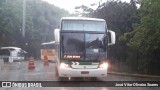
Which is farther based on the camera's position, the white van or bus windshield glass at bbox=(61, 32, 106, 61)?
the white van

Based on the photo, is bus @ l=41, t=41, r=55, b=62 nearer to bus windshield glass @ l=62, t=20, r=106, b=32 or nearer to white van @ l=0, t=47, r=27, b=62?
white van @ l=0, t=47, r=27, b=62

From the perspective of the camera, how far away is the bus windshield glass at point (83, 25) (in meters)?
19.2

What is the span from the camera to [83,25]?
19.4 m

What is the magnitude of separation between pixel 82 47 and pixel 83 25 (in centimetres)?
133

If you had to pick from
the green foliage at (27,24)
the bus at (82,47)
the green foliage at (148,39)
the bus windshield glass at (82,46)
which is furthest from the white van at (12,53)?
the bus windshield glass at (82,46)

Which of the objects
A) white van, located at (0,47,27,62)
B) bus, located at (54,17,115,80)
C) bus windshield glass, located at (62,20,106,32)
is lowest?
A: white van, located at (0,47,27,62)

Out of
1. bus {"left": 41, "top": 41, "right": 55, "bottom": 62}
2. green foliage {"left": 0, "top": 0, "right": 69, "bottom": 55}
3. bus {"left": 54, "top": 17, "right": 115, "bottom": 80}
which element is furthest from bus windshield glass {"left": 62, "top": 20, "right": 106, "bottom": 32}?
green foliage {"left": 0, "top": 0, "right": 69, "bottom": 55}

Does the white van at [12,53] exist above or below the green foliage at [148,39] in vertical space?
below

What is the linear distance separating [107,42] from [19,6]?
166 ft

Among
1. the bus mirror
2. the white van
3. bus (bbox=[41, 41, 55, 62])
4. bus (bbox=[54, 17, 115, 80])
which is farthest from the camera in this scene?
the white van

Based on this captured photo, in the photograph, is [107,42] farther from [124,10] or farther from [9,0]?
[9,0]

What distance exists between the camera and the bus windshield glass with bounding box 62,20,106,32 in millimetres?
19172

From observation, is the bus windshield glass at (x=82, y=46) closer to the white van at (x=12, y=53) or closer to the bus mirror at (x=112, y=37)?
the bus mirror at (x=112, y=37)

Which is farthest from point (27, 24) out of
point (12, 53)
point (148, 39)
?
point (148, 39)
